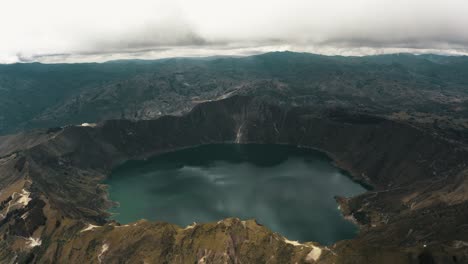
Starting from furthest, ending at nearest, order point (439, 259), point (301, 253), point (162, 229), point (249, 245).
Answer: point (162, 229)
point (249, 245)
point (301, 253)
point (439, 259)

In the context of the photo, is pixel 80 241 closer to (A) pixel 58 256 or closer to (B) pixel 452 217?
(A) pixel 58 256

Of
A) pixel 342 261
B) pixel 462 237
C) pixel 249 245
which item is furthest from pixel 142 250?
pixel 462 237

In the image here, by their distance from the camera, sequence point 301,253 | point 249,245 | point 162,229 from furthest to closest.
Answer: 1. point 162,229
2. point 249,245
3. point 301,253

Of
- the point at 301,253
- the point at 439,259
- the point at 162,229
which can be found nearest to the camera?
the point at 439,259

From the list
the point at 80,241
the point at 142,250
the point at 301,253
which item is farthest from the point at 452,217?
the point at 80,241

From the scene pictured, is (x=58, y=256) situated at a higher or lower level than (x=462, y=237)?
lower

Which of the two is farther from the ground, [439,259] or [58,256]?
[439,259]

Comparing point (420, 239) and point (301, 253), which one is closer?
point (301, 253)

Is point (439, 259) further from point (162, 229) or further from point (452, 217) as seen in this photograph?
point (162, 229)

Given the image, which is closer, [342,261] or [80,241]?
[342,261]
